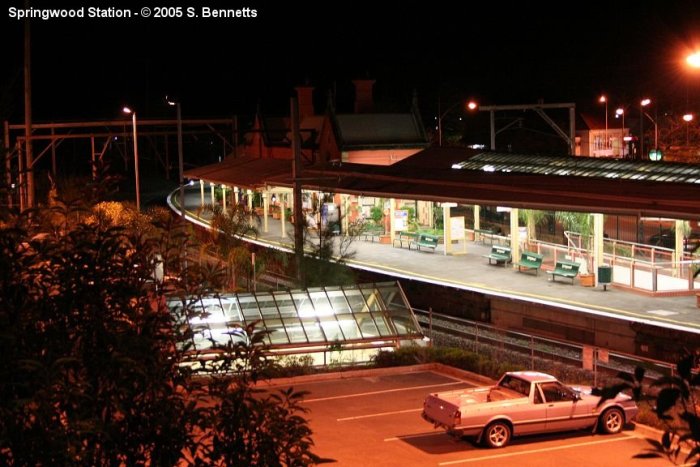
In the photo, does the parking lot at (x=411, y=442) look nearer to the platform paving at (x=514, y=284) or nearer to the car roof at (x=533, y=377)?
the car roof at (x=533, y=377)

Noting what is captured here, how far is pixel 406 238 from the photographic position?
1657 inches

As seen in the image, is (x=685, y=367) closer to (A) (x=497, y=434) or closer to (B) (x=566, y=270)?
(A) (x=497, y=434)

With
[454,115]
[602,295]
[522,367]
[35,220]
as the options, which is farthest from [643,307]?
[454,115]

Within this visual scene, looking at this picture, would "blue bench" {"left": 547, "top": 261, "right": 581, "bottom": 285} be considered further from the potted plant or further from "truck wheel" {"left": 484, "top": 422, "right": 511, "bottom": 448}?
"truck wheel" {"left": 484, "top": 422, "right": 511, "bottom": 448}

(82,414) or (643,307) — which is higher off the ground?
(82,414)

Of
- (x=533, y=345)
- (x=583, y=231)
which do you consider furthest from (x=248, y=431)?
(x=583, y=231)

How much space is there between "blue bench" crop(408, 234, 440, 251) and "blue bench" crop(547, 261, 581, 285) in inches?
328

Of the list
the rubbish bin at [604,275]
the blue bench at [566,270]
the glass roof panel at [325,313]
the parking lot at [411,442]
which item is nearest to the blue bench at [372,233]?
the blue bench at [566,270]

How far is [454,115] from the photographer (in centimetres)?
9400

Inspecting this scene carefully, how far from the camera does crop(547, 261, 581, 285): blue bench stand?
30.8 meters

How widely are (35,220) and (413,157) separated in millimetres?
42579

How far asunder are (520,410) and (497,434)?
546 millimetres

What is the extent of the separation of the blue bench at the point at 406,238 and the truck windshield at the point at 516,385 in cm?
2384

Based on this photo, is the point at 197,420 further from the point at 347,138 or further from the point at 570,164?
the point at 347,138
